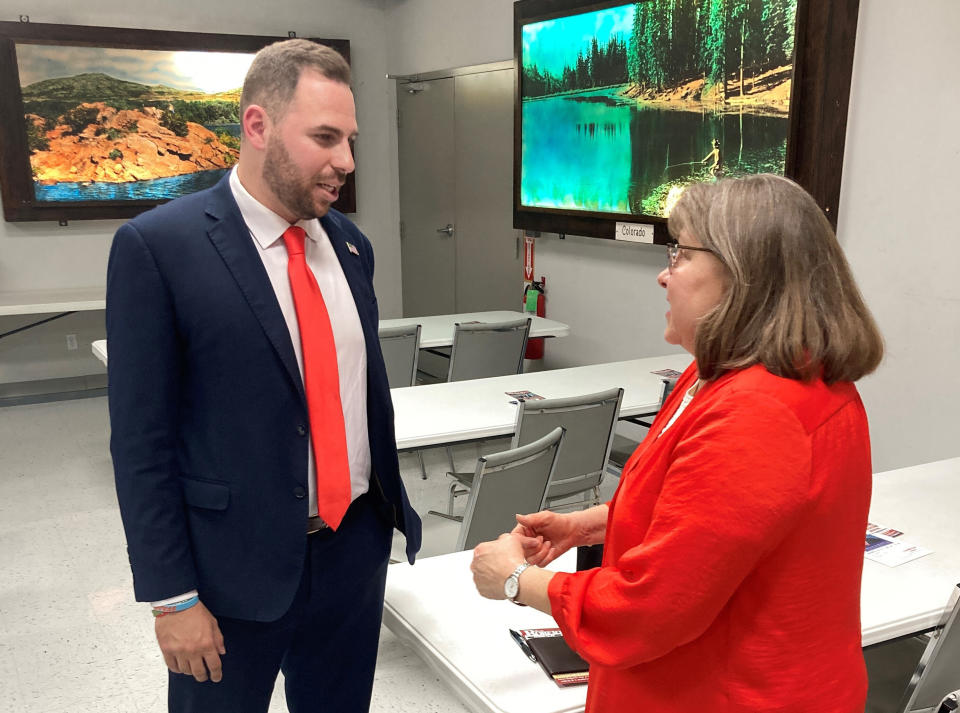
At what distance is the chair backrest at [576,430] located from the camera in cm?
301

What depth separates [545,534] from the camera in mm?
1412

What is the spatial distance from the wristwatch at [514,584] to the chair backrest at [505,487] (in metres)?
1.17

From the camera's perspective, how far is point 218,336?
133cm

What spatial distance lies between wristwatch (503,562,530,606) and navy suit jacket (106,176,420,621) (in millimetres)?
425

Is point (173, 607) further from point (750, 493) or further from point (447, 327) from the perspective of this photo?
point (447, 327)

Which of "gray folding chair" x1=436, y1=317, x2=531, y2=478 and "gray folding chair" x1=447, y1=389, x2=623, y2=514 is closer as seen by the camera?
"gray folding chair" x1=447, y1=389, x2=623, y2=514

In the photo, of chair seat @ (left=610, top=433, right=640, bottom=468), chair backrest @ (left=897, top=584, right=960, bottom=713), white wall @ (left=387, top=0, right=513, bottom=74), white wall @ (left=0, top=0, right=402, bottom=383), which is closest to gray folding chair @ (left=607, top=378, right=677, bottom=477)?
chair seat @ (left=610, top=433, right=640, bottom=468)

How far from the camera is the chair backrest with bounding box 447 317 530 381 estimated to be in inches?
177

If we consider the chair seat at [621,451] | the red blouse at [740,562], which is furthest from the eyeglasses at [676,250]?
the chair seat at [621,451]

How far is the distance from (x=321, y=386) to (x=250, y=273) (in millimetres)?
230

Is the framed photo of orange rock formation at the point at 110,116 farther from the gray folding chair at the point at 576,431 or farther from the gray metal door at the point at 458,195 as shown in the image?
the gray folding chair at the point at 576,431

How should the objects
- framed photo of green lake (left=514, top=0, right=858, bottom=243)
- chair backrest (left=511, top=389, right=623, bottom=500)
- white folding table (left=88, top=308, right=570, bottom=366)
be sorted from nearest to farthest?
chair backrest (left=511, top=389, right=623, bottom=500)
framed photo of green lake (left=514, top=0, right=858, bottom=243)
white folding table (left=88, top=308, right=570, bottom=366)

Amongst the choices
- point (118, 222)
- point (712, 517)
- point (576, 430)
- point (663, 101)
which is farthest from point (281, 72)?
point (118, 222)

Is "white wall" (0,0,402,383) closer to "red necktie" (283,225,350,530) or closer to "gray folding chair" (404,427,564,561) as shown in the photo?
"gray folding chair" (404,427,564,561)
